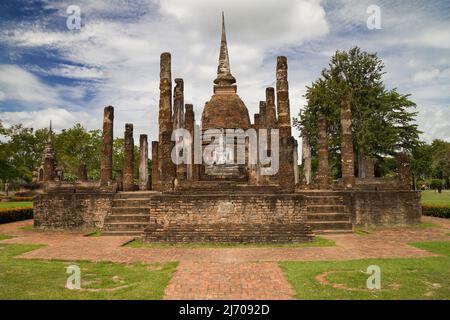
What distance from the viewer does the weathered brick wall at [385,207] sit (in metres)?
14.2

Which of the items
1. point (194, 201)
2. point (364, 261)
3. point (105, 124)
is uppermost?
point (105, 124)

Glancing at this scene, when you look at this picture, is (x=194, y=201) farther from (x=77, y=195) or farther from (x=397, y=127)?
(x=397, y=127)

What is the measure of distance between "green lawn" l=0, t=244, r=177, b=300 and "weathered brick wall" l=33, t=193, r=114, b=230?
577cm

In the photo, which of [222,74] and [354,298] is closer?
[354,298]

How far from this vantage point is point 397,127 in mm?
27578

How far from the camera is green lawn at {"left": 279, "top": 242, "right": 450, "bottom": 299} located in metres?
5.56

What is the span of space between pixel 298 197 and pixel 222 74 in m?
12.9

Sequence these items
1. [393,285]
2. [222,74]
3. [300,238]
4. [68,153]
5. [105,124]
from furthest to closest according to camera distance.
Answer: [68,153]
[222,74]
[105,124]
[300,238]
[393,285]

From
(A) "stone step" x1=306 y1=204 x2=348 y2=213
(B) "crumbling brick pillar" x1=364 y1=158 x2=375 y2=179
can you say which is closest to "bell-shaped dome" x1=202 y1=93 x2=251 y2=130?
(A) "stone step" x1=306 y1=204 x2=348 y2=213

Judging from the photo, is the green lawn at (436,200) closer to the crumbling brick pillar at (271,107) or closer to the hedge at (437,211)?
the hedge at (437,211)

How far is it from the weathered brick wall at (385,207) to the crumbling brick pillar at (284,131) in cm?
403

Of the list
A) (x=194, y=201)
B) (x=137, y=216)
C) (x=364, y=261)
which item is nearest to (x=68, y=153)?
(x=137, y=216)

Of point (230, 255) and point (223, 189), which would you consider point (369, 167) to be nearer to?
point (223, 189)

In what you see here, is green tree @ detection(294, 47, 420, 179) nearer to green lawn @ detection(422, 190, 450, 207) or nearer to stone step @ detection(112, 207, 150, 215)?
green lawn @ detection(422, 190, 450, 207)
